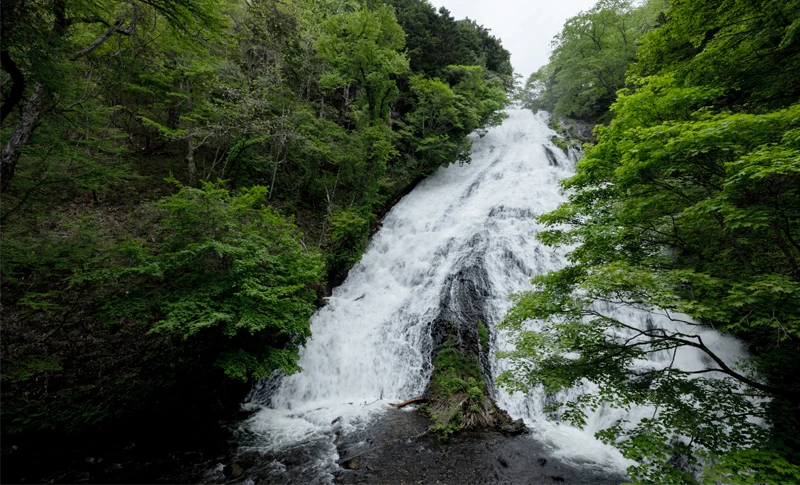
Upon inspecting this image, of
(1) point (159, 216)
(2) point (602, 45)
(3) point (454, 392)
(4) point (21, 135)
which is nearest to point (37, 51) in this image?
(4) point (21, 135)

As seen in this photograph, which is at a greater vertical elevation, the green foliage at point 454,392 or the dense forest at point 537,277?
the dense forest at point 537,277

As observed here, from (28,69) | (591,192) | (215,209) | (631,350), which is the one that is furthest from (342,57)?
(631,350)

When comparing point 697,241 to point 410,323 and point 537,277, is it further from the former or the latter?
point 410,323

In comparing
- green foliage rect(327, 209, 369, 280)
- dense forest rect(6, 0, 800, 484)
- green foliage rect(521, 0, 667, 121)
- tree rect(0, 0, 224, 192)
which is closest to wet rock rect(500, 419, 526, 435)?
dense forest rect(6, 0, 800, 484)

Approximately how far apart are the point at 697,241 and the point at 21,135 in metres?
10.6

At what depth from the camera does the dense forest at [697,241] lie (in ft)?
10.8

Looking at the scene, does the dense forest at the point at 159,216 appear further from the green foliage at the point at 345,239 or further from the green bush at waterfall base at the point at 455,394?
the green bush at waterfall base at the point at 455,394

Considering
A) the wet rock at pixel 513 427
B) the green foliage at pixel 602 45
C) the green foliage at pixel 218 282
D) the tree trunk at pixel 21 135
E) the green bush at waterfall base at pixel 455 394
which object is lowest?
the wet rock at pixel 513 427

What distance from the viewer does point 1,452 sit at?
489 cm

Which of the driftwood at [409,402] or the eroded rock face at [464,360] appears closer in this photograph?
the eroded rock face at [464,360]

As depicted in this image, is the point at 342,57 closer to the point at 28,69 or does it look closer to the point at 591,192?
the point at 28,69

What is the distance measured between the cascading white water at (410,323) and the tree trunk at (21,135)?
6.00 m

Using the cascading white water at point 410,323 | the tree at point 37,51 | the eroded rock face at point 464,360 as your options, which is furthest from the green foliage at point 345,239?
the tree at point 37,51

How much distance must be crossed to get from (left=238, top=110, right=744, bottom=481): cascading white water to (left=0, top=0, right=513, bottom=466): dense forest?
47.0 inches
